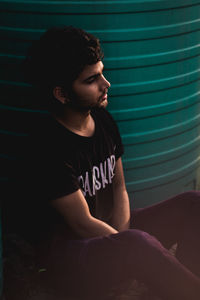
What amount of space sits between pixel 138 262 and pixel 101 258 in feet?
0.49

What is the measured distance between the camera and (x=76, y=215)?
2.08 metres

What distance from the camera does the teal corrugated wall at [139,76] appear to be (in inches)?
93.6

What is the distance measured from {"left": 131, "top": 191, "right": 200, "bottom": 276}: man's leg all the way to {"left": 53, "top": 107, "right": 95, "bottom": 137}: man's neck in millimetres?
475

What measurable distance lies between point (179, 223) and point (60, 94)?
31.0 inches

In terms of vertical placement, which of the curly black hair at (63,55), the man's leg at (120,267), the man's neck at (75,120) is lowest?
the man's leg at (120,267)

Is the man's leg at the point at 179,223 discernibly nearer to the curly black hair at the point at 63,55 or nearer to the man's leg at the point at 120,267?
Answer: the man's leg at the point at 120,267

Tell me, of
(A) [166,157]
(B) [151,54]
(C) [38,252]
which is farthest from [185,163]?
(C) [38,252]

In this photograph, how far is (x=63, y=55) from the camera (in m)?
1.98

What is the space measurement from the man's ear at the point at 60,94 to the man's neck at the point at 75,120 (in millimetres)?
46

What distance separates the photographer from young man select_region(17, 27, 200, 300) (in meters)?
1.98

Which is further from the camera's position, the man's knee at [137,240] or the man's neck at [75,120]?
A: the man's neck at [75,120]

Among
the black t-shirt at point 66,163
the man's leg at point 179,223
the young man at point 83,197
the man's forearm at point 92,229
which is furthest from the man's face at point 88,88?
the man's leg at point 179,223

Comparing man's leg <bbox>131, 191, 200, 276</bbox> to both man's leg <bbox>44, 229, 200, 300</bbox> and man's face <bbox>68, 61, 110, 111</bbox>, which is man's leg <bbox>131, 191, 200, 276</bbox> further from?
man's face <bbox>68, 61, 110, 111</bbox>

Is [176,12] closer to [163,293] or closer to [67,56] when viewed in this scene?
[67,56]
